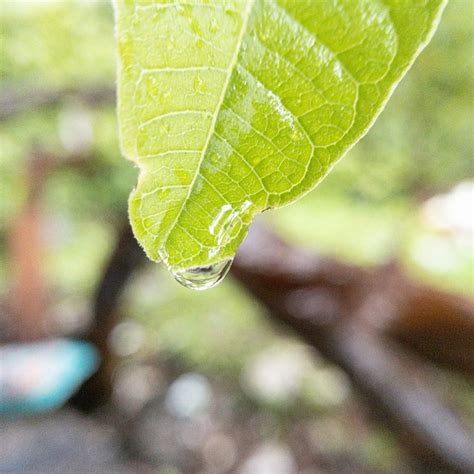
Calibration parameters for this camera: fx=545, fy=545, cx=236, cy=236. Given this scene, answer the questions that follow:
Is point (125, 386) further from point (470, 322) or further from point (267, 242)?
point (470, 322)

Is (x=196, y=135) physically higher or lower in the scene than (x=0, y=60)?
higher

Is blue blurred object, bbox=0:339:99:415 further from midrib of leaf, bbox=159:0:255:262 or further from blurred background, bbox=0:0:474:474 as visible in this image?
midrib of leaf, bbox=159:0:255:262

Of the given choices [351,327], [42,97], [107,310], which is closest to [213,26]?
[351,327]

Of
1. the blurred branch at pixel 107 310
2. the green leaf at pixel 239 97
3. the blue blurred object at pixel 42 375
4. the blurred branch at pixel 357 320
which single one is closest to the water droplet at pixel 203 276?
the green leaf at pixel 239 97

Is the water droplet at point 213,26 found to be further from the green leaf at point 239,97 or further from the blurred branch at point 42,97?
the blurred branch at point 42,97

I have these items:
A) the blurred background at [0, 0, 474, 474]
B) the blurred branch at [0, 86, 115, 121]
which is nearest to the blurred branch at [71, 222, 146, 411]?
the blurred background at [0, 0, 474, 474]

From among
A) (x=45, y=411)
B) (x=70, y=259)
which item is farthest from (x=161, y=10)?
(x=70, y=259)
